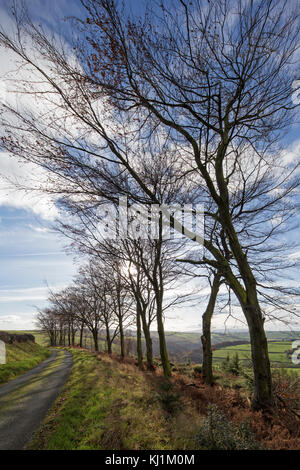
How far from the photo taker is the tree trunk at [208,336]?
11.4 meters

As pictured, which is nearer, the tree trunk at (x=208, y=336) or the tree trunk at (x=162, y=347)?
the tree trunk at (x=162, y=347)

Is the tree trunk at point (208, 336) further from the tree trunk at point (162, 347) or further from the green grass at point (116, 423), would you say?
the green grass at point (116, 423)

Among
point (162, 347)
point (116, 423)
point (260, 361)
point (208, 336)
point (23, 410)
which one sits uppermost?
point (260, 361)

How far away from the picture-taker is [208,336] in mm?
12008

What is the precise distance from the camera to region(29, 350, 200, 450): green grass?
4.32 metres

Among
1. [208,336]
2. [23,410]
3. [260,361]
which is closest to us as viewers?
[260,361]

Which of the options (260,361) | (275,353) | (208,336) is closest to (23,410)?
(260,361)

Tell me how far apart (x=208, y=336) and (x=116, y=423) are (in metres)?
8.13

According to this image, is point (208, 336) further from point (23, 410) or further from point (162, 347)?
point (23, 410)

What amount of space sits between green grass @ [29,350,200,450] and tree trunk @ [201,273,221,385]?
4.76 metres

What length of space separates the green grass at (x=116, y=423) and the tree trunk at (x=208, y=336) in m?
4.76

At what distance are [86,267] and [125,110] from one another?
16.7 metres

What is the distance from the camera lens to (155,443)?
4258 mm

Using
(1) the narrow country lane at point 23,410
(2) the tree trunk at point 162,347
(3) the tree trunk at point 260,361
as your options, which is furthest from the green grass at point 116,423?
(2) the tree trunk at point 162,347
